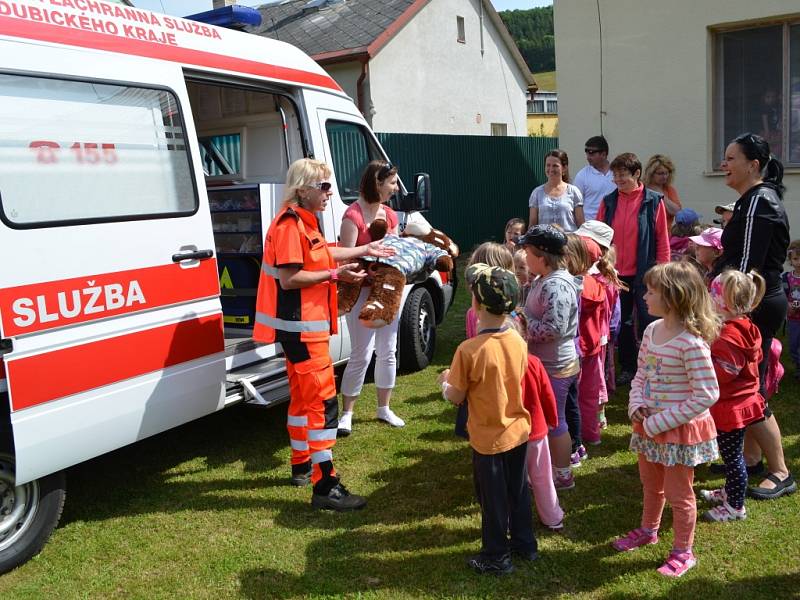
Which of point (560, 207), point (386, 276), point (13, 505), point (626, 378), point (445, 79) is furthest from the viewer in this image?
point (445, 79)

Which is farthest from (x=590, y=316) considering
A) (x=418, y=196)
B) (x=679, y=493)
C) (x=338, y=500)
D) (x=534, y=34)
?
(x=534, y=34)

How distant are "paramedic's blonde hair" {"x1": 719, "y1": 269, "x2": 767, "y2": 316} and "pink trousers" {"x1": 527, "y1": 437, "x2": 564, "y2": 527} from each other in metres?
1.14

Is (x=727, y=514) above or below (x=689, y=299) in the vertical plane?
below

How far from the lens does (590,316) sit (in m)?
4.51

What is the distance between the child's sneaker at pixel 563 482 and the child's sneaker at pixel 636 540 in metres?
0.63

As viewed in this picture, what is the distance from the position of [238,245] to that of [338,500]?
2223 mm

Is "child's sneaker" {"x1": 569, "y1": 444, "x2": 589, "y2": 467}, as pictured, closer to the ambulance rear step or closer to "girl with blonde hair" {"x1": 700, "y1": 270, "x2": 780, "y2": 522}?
"girl with blonde hair" {"x1": 700, "y1": 270, "x2": 780, "y2": 522}

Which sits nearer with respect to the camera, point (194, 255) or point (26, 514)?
point (26, 514)

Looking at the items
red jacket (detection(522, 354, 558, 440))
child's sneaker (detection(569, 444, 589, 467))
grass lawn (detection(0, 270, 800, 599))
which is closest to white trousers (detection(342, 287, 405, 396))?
grass lawn (detection(0, 270, 800, 599))

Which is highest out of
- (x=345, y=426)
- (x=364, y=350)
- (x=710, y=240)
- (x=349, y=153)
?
(x=349, y=153)

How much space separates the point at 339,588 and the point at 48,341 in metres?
1.71

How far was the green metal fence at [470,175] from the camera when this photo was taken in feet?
47.2

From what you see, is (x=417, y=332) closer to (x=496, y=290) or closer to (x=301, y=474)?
(x=301, y=474)

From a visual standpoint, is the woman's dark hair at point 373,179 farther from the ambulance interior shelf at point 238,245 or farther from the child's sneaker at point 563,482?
the child's sneaker at point 563,482
